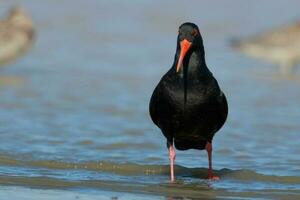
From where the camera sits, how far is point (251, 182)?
809cm

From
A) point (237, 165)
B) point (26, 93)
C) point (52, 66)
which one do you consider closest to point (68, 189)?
point (237, 165)

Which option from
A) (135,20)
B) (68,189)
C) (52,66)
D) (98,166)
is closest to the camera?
(68,189)

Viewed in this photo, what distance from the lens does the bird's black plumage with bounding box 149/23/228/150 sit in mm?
7977

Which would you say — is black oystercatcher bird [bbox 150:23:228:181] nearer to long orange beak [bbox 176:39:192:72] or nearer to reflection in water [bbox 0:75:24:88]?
long orange beak [bbox 176:39:192:72]

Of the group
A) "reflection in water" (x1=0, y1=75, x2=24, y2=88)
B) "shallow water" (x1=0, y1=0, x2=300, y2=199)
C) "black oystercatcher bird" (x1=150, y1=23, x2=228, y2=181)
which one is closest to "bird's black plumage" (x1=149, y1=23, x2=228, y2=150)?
"black oystercatcher bird" (x1=150, y1=23, x2=228, y2=181)

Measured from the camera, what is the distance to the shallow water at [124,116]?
7887 mm

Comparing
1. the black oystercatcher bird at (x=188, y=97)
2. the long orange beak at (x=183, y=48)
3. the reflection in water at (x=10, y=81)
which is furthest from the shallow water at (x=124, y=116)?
the long orange beak at (x=183, y=48)

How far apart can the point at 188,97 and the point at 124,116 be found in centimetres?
354

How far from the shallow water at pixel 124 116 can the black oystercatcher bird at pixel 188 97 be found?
17.5 inches

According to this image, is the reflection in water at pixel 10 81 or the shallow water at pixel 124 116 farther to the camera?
the reflection in water at pixel 10 81

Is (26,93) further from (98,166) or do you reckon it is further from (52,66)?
(98,166)

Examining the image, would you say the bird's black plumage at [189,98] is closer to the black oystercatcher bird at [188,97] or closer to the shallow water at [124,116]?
the black oystercatcher bird at [188,97]

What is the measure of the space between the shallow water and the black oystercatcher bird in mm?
446

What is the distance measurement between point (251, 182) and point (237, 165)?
87 centimetres
